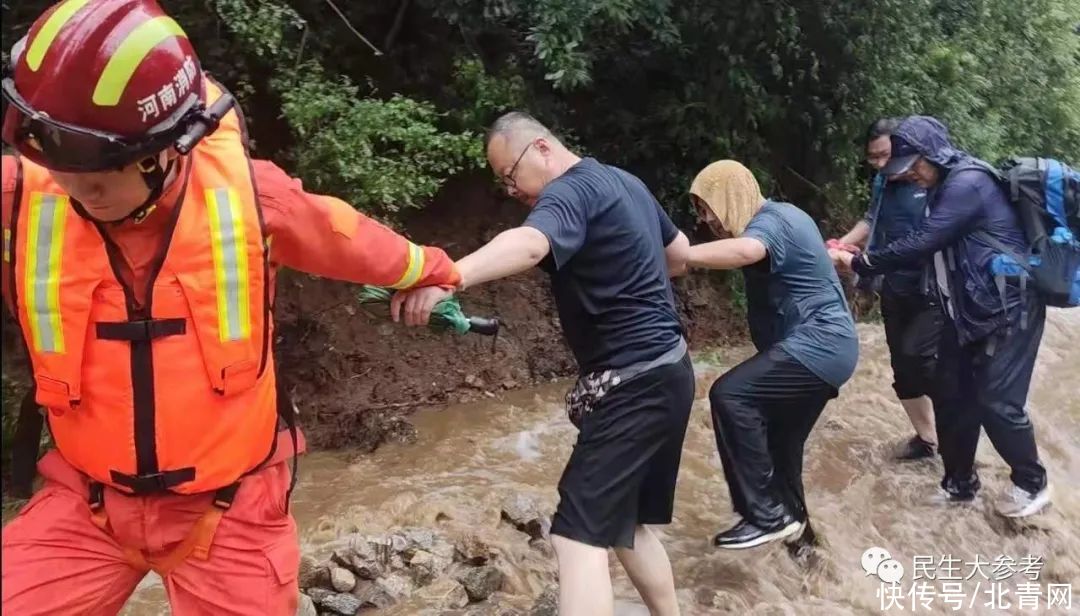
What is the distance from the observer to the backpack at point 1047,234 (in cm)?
458

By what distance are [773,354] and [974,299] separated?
4.20 ft

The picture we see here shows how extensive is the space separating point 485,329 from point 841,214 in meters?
7.95

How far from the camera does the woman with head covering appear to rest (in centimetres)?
408

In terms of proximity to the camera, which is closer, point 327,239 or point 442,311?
point 327,239

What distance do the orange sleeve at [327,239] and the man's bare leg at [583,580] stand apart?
1118mm

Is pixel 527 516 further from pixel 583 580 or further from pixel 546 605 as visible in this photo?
pixel 583 580

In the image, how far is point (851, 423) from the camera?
22.2 feet

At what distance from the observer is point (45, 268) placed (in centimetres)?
198

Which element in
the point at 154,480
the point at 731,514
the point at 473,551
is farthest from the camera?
the point at 731,514

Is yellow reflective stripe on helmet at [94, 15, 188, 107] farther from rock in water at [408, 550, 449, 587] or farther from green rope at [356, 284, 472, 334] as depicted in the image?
rock in water at [408, 550, 449, 587]

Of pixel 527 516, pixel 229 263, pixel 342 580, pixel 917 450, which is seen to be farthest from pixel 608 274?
pixel 917 450

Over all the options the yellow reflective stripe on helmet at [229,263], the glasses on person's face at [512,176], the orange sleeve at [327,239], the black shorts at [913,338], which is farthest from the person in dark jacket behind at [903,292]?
the yellow reflective stripe on helmet at [229,263]

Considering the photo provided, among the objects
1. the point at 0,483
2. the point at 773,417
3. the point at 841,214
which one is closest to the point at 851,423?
the point at 773,417

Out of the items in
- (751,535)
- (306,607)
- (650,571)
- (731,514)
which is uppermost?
(650,571)
